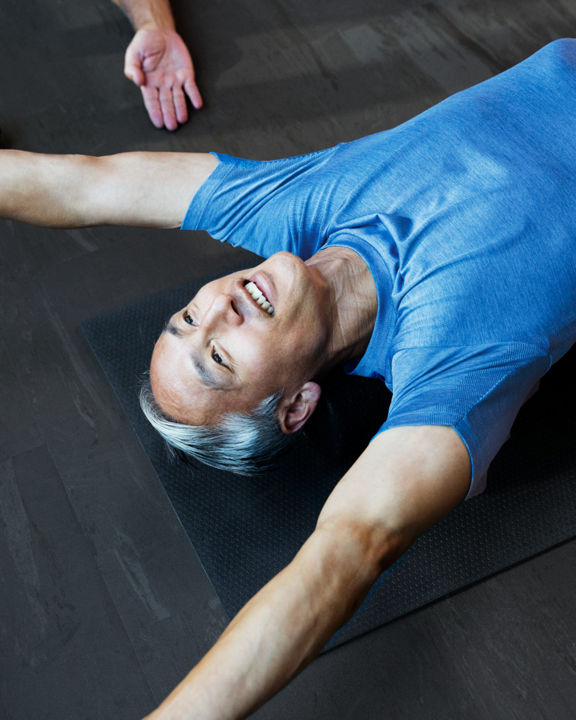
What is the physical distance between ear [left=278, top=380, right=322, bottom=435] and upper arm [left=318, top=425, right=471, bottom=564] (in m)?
0.29

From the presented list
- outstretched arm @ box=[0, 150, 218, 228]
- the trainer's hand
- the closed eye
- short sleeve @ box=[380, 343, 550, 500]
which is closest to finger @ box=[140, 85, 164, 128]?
the trainer's hand

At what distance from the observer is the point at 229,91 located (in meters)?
2.70

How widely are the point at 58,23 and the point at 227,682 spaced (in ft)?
9.32

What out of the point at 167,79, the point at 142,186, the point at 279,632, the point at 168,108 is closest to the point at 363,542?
the point at 279,632

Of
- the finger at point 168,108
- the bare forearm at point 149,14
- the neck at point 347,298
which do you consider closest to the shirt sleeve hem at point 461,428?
the neck at point 347,298

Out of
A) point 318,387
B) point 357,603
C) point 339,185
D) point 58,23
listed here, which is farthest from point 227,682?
point 58,23

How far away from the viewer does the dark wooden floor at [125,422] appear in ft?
5.23

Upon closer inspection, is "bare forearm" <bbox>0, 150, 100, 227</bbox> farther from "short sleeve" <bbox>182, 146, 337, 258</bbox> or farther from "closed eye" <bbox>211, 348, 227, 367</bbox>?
"closed eye" <bbox>211, 348, 227, 367</bbox>

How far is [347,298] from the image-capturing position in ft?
5.29

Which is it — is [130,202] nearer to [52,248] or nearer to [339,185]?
[339,185]

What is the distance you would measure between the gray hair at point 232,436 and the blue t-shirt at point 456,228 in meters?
0.28

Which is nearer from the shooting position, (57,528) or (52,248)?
(57,528)

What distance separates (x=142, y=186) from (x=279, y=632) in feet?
3.79

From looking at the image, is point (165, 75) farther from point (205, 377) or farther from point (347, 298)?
point (205, 377)
